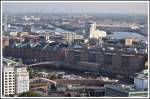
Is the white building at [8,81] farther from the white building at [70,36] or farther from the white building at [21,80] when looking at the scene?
the white building at [70,36]

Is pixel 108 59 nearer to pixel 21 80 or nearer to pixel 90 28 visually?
pixel 90 28

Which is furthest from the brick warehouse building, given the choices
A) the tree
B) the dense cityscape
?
the tree

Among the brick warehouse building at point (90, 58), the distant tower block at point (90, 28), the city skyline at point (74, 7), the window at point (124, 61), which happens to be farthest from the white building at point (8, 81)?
the window at point (124, 61)

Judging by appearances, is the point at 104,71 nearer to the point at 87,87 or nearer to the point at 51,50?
the point at 87,87

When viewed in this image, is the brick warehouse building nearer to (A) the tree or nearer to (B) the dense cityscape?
(B) the dense cityscape

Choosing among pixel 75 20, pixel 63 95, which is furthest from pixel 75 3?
pixel 63 95

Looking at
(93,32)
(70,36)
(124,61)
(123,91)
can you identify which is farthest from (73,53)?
(123,91)

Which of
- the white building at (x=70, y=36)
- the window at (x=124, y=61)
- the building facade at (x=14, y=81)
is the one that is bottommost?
the building facade at (x=14, y=81)
